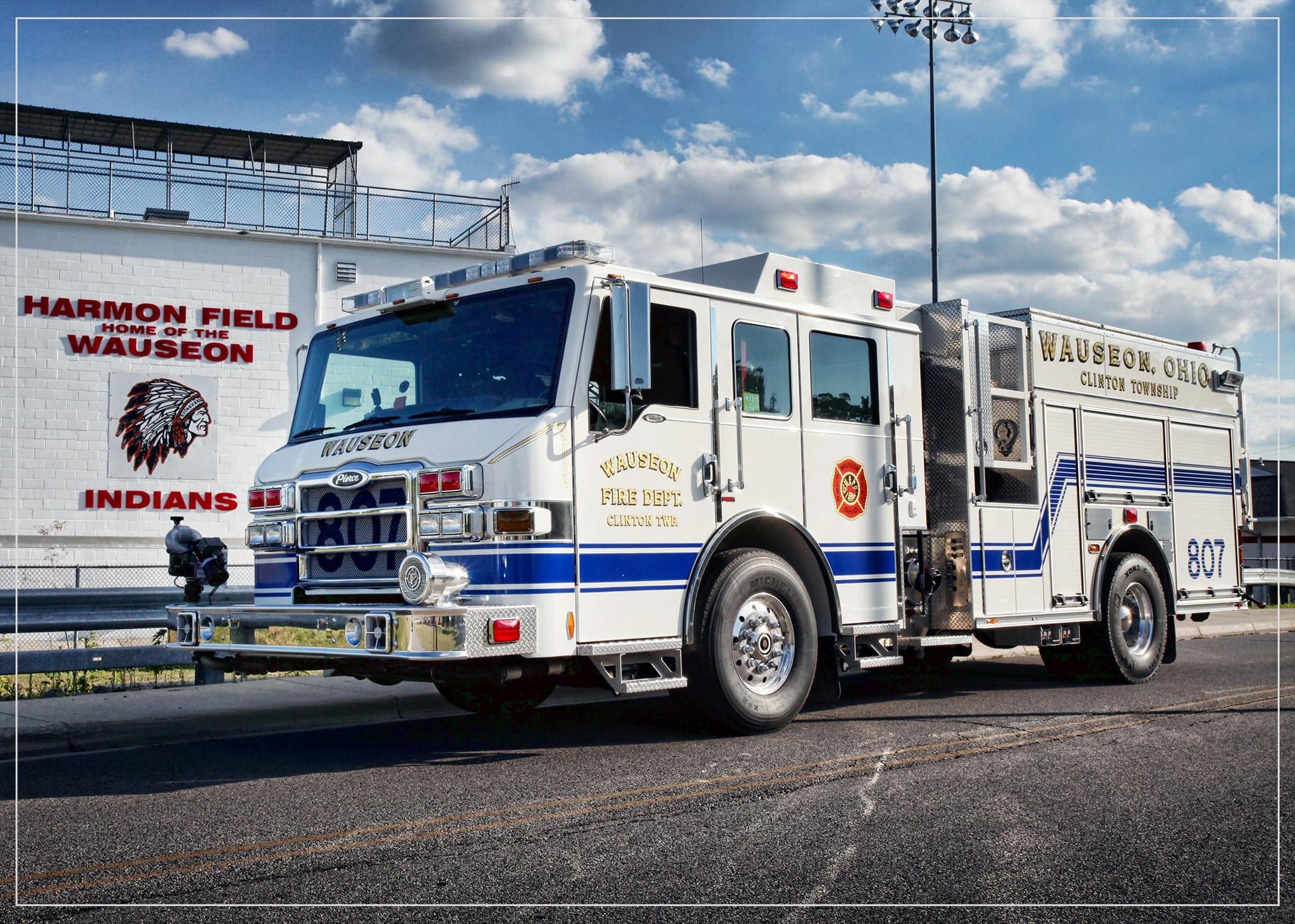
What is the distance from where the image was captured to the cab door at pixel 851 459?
8484mm

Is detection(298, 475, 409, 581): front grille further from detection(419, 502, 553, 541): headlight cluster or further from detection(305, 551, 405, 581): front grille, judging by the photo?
detection(419, 502, 553, 541): headlight cluster

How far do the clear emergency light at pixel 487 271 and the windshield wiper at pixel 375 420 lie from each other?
2.52 ft

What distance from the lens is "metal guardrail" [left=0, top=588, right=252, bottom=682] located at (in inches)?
364

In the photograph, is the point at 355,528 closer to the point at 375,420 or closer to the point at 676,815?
the point at 375,420

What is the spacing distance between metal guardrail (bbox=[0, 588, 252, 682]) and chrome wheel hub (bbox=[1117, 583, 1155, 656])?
7648mm

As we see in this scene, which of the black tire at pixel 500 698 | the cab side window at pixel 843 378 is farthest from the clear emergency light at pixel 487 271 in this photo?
the black tire at pixel 500 698

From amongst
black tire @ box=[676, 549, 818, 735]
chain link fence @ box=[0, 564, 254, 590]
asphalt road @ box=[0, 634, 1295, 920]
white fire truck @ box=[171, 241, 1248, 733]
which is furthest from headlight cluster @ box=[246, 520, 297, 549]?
chain link fence @ box=[0, 564, 254, 590]

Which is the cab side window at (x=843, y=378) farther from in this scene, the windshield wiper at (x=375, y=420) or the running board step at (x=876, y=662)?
the windshield wiper at (x=375, y=420)

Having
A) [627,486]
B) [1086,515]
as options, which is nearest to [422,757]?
[627,486]

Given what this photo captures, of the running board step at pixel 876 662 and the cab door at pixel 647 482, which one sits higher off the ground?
the cab door at pixel 647 482

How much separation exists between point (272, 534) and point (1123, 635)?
7431 millimetres

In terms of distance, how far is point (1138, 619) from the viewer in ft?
37.0

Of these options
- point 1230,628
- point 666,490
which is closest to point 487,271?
point 666,490

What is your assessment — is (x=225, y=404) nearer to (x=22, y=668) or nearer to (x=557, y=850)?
(x=22, y=668)
